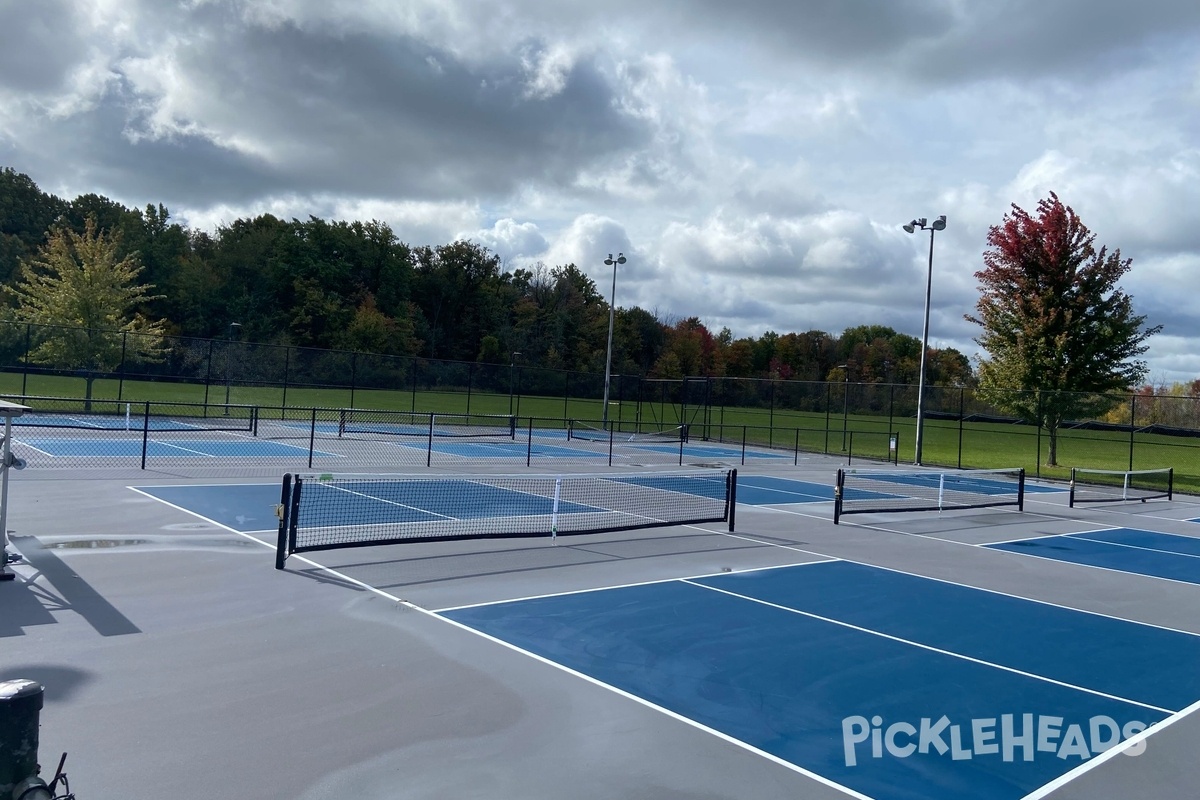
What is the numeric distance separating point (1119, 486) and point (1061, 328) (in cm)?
604

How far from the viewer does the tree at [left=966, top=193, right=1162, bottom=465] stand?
3231cm

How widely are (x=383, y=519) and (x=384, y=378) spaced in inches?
1250

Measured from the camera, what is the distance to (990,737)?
6070 millimetres

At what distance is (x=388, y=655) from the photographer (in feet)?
23.5

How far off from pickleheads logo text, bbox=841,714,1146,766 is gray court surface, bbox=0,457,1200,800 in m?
0.24

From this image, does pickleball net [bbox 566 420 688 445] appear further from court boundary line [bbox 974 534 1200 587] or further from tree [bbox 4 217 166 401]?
court boundary line [bbox 974 534 1200 587]

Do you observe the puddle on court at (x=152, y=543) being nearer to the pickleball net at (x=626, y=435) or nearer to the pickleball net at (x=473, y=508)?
the pickleball net at (x=473, y=508)

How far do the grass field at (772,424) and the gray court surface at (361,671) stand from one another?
894 inches

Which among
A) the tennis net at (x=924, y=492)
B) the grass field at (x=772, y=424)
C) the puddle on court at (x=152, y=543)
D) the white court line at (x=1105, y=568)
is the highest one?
the grass field at (x=772, y=424)

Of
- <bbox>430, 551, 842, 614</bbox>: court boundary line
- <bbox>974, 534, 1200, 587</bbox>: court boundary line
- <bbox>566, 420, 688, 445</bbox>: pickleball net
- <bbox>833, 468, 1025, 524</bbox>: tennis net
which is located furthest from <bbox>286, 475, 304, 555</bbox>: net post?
<bbox>566, 420, 688, 445</bbox>: pickleball net

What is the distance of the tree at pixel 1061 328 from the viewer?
32312mm

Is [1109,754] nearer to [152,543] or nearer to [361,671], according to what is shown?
[361,671]

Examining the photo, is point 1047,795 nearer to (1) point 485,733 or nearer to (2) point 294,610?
(1) point 485,733

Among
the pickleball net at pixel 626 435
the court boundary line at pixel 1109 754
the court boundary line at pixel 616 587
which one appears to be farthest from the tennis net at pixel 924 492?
the pickleball net at pixel 626 435
